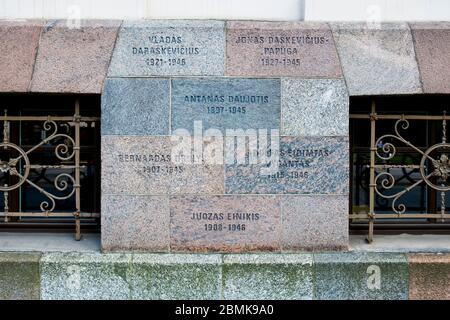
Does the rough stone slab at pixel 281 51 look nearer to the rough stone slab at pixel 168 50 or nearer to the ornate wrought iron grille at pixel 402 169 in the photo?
the rough stone slab at pixel 168 50

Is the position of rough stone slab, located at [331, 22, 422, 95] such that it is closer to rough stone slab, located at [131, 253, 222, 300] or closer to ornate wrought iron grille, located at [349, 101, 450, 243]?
ornate wrought iron grille, located at [349, 101, 450, 243]

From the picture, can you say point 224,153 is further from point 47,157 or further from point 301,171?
point 47,157

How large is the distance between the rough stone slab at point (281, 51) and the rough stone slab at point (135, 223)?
1484 mm

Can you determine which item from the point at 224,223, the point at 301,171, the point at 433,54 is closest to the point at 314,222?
the point at 301,171

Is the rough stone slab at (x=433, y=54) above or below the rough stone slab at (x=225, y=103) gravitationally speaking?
above

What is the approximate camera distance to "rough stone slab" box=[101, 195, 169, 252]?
4.71 m

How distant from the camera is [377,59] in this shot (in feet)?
15.7

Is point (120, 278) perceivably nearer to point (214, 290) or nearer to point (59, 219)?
point (214, 290)

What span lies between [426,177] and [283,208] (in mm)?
1544

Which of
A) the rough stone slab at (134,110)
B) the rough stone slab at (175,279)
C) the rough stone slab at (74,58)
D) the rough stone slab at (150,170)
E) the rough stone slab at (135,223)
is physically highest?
the rough stone slab at (74,58)

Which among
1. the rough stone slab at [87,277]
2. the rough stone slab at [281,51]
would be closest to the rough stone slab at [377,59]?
the rough stone slab at [281,51]

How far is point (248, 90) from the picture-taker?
4719mm

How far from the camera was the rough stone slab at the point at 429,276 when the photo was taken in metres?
4.61

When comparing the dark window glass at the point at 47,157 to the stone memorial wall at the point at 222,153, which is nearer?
the stone memorial wall at the point at 222,153
